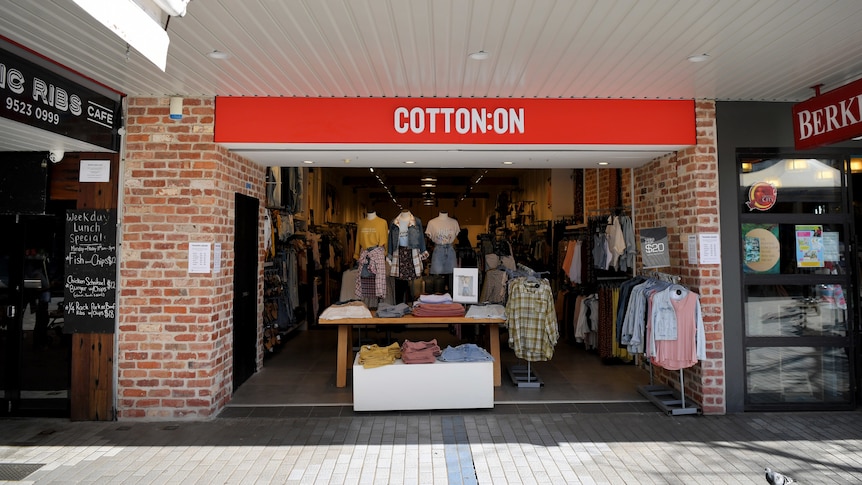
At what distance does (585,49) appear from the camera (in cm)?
391

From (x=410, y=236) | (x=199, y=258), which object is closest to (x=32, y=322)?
(x=199, y=258)

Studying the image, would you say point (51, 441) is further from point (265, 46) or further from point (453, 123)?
point (453, 123)

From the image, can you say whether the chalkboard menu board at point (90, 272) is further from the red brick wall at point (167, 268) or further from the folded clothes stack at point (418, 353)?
the folded clothes stack at point (418, 353)

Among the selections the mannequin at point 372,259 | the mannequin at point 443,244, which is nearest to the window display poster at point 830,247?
the mannequin at point 443,244

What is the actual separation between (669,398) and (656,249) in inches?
63.2

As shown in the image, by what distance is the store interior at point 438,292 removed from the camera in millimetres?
5852

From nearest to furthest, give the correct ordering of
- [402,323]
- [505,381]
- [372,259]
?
[402,323] < [505,381] < [372,259]

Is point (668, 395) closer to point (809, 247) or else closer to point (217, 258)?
point (809, 247)

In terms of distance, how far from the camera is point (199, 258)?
4.98 meters

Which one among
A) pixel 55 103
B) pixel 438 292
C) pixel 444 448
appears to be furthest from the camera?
pixel 438 292

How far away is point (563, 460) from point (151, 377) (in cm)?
392

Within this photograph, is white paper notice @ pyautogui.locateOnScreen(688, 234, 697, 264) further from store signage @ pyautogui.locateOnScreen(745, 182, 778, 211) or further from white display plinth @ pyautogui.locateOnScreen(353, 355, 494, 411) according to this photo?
white display plinth @ pyautogui.locateOnScreen(353, 355, 494, 411)

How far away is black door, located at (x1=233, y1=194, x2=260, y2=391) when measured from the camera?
227 inches

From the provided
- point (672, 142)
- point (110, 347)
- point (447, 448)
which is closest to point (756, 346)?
point (672, 142)
